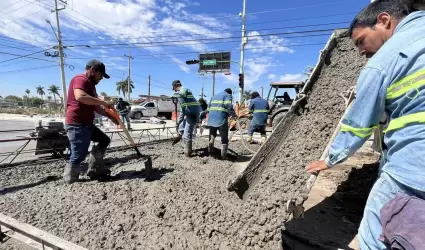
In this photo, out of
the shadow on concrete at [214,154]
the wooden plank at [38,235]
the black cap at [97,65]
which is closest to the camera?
the wooden plank at [38,235]

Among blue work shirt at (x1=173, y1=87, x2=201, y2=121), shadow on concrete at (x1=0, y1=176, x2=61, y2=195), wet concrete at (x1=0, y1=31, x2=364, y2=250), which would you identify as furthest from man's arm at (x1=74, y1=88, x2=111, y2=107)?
blue work shirt at (x1=173, y1=87, x2=201, y2=121)

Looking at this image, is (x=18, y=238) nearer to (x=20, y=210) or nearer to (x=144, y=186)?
(x=20, y=210)

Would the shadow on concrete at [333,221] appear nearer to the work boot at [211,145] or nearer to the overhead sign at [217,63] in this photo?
the work boot at [211,145]

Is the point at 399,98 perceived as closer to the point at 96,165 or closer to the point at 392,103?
the point at 392,103

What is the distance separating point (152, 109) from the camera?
25.1m

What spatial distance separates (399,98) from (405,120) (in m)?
0.10

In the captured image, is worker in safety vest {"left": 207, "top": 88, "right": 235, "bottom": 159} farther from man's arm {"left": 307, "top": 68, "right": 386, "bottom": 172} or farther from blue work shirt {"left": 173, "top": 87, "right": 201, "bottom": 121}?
man's arm {"left": 307, "top": 68, "right": 386, "bottom": 172}

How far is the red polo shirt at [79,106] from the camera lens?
3.70 meters

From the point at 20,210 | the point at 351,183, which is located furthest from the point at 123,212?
the point at 351,183

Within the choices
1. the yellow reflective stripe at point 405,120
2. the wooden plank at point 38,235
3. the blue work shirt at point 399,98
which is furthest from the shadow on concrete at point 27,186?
the yellow reflective stripe at point 405,120

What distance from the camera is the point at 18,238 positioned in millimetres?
2305

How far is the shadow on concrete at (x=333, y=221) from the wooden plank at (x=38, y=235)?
1.62 metres

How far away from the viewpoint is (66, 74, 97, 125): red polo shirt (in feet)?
12.1

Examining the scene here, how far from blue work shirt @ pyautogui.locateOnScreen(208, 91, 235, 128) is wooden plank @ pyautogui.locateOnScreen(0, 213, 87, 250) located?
3984mm
